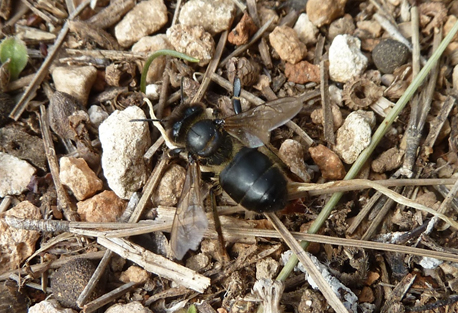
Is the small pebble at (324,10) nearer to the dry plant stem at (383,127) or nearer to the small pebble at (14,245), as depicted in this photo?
the dry plant stem at (383,127)

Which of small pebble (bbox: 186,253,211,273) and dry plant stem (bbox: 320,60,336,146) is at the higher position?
dry plant stem (bbox: 320,60,336,146)

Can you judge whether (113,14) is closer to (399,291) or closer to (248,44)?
(248,44)

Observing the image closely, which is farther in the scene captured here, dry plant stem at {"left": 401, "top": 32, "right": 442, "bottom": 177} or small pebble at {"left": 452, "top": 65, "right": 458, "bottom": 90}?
small pebble at {"left": 452, "top": 65, "right": 458, "bottom": 90}

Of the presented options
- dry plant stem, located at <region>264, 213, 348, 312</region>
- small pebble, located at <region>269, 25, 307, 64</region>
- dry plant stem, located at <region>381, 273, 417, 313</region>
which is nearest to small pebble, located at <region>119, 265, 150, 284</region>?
dry plant stem, located at <region>264, 213, 348, 312</region>

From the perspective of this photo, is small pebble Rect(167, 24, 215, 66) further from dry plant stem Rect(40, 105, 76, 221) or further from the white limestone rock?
dry plant stem Rect(40, 105, 76, 221)

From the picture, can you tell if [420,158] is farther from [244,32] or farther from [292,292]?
[244,32]

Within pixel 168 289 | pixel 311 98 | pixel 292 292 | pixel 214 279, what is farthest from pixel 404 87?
pixel 168 289
